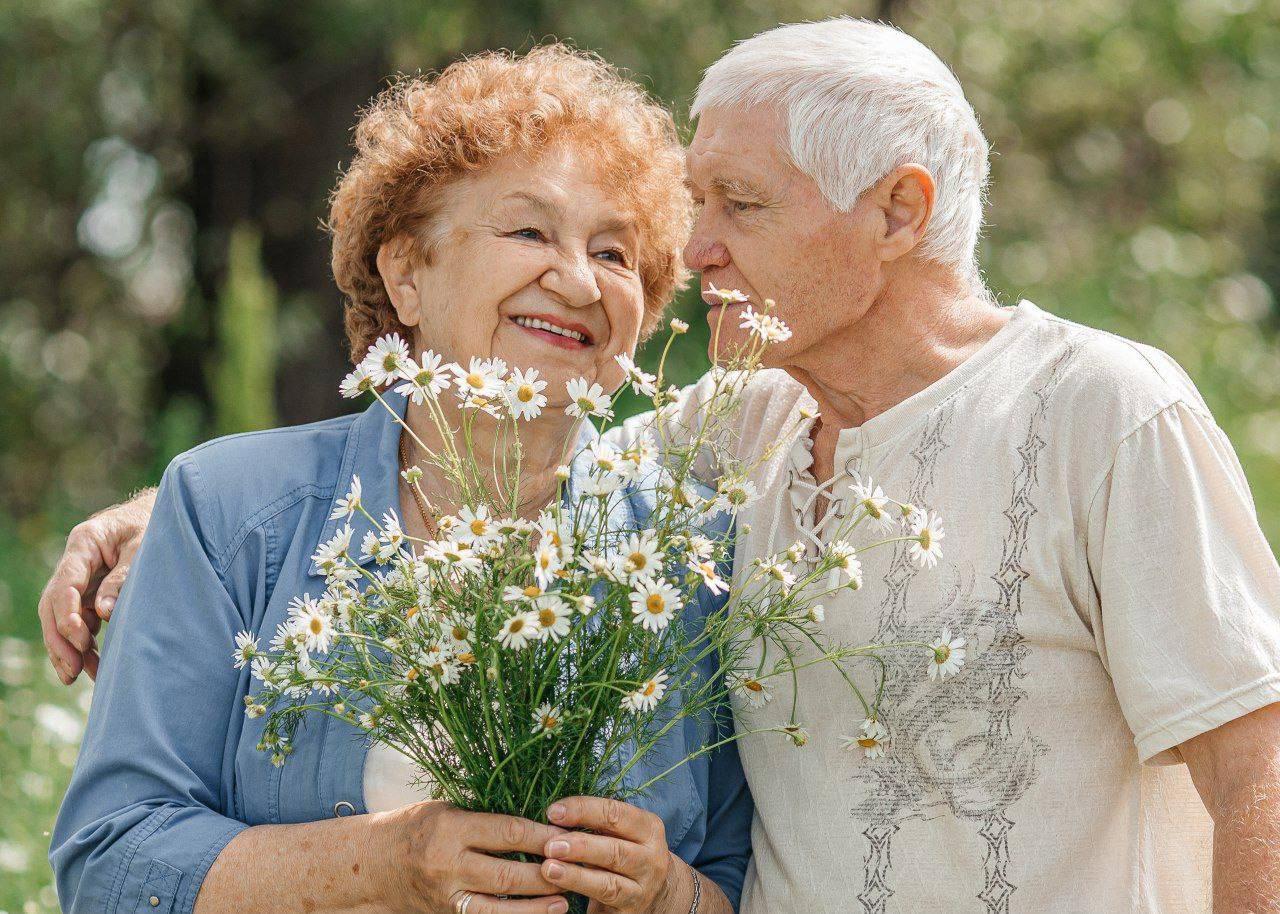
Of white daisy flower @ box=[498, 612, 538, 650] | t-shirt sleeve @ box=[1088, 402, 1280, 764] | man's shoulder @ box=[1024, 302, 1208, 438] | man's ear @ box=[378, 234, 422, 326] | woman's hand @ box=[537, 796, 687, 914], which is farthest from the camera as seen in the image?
man's ear @ box=[378, 234, 422, 326]

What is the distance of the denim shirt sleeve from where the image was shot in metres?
2.41

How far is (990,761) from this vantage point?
242cm

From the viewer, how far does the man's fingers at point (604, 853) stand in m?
2.07

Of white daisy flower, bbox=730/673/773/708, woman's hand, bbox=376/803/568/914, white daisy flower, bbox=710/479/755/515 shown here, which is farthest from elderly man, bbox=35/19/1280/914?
woman's hand, bbox=376/803/568/914

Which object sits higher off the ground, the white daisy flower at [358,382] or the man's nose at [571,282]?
the man's nose at [571,282]

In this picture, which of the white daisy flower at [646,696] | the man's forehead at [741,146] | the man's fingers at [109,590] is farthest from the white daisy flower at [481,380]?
the man's fingers at [109,590]

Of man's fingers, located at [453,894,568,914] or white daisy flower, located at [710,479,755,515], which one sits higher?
white daisy flower, located at [710,479,755,515]

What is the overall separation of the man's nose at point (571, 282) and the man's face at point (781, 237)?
23 centimetres

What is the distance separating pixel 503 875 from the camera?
2.10 meters

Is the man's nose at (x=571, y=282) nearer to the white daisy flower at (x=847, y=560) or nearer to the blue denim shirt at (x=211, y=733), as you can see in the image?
the blue denim shirt at (x=211, y=733)

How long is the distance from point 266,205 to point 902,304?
6582 mm

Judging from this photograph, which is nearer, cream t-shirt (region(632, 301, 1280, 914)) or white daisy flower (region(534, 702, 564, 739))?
white daisy flower (region(534, 702, 564, 739))

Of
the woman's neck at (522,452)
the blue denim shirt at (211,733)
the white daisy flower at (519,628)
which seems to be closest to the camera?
the white daisy flower at (519,628)

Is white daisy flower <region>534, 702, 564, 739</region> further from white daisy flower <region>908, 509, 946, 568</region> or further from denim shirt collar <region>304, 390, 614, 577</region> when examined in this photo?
denim shirt collar <region>304, 390, 614, 577</region>
